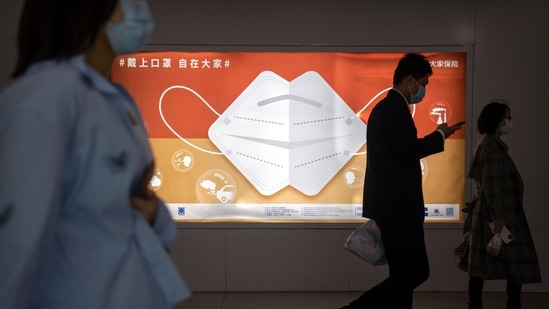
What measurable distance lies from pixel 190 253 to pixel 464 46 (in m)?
2.99

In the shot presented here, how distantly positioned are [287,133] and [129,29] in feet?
14.5

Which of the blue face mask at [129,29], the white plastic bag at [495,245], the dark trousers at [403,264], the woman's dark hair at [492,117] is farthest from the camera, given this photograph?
the woman's dark hair at [492,117]

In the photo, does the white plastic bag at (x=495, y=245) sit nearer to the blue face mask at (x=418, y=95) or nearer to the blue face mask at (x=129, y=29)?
the blue face mask at (x=418, y=95)

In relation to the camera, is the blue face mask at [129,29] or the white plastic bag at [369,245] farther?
the white plastic bag at [369,245]

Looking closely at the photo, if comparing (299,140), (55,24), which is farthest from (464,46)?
(55,24)

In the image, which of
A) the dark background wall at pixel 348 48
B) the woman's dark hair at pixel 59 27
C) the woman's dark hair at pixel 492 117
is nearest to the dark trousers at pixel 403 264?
the woman's dark hair at pixel 492 117

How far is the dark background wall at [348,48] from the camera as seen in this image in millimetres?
6074

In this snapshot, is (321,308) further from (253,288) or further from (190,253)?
(190,253)

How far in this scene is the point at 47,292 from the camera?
1458mm

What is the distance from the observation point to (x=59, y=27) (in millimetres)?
1554

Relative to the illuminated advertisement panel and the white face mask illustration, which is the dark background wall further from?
the white face mask illustration

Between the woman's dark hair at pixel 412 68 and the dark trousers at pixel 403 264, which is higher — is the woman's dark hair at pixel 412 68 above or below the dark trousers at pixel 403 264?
above

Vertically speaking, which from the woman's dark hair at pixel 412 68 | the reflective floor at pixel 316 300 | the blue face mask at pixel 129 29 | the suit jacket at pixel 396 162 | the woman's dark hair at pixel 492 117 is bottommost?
the reflective floor at pixel 316 300

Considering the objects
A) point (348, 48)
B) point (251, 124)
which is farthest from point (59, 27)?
point (348, 48)
